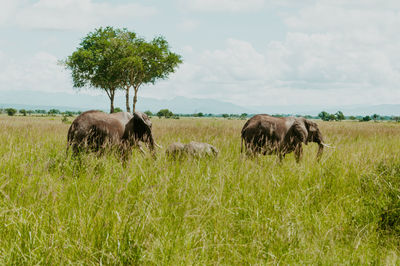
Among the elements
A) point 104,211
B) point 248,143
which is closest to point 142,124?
point 248,143

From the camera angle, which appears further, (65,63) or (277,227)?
(65,63)

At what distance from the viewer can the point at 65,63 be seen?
128ft

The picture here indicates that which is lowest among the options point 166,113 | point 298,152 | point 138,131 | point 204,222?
point 204,222

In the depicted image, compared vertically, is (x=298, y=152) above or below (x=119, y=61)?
below

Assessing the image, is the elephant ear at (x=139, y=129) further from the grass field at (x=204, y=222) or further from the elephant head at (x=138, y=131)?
the grass field at (x=204, y=222)

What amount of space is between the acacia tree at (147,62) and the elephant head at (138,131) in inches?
1095

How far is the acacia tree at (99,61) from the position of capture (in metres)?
35.2

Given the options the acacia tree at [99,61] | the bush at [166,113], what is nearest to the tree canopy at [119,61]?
the acacia tree at [99,61]

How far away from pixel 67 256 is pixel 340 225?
2.99 meters

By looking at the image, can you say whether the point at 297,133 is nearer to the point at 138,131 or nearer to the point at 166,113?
the point at 138,131

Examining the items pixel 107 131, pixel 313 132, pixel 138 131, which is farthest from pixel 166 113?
pixel 107 131

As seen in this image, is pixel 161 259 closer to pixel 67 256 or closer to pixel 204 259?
pixel 204 259

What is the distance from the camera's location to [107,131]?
6.58 metres

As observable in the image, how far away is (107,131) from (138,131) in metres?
0.92
